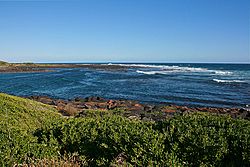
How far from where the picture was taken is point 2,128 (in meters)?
7.00

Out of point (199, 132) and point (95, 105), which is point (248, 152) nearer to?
point (199, 132)

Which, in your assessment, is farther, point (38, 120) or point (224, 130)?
point (38, 120)

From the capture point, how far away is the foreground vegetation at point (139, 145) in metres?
5.04

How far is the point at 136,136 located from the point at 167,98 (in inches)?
1032

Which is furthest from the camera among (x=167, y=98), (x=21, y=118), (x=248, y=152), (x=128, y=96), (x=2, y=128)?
(x=128, y=96)

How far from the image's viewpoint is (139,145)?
5.08 m

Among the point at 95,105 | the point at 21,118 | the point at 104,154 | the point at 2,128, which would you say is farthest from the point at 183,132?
the point at 95,105

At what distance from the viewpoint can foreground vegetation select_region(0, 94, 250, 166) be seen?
5.04m

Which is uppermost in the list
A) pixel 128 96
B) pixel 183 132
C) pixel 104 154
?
pixel 183 132

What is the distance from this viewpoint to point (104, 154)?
5.81 m

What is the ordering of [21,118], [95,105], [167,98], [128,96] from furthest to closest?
[128,96] → [167,98] → [95,105] → [21,118]

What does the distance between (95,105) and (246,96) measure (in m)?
18.6

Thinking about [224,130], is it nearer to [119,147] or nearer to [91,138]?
[119,147]

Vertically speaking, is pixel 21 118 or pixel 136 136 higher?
pixel 136 136
